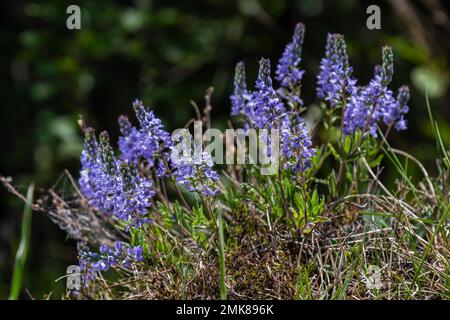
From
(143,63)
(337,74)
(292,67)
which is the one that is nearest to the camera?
(337,74)

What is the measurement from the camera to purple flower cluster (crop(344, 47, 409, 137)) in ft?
6.12

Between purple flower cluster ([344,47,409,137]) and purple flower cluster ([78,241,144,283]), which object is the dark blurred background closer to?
purple flower cluster ([344,47,409,137])

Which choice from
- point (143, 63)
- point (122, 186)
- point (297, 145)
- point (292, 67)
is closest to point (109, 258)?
point (122, 186)

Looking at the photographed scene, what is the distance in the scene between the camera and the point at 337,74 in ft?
6.33

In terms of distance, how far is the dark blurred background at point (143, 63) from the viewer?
5.24 m

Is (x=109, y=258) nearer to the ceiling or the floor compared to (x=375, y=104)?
nearer to the floor

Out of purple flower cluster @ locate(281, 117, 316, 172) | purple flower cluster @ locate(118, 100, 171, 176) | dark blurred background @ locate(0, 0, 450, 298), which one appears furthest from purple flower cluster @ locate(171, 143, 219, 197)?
dark blurred background @ locate(0, 0, 450, 298)

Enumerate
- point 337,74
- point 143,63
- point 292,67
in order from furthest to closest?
1. point 143,63
2. point 292,67
3. point 337,74

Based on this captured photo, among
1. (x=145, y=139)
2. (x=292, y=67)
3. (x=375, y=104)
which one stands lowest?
(x=145, y=139)

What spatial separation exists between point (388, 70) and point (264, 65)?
0.37 metres

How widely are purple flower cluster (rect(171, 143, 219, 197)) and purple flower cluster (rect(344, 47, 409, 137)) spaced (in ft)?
1.57

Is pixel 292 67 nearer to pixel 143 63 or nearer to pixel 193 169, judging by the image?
pixel 193 169

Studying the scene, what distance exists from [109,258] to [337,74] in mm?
770
